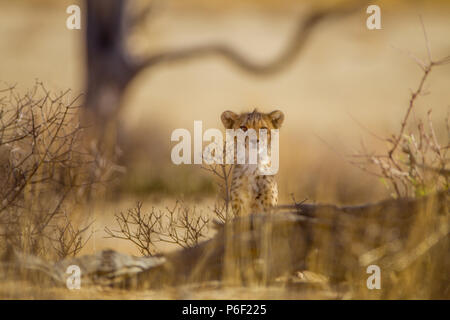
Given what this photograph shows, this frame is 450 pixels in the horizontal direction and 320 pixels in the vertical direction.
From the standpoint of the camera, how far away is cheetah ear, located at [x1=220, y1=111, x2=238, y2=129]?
14.1 feet

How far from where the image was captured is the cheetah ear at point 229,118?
14.1ft

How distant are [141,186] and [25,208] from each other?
16.6 feet

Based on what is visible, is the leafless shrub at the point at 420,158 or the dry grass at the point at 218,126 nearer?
the dry grass at the point at 218,126

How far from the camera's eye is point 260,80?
21.6 meters

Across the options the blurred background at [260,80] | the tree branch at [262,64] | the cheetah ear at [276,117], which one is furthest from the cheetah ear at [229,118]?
the tree branch at [262,64]

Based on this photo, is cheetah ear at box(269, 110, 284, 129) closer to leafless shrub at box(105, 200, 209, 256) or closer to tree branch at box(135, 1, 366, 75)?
leafless shrub at box(105, 200, 209, 256)

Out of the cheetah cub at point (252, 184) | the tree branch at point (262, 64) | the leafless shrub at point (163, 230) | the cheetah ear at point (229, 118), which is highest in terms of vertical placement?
the tree branch at point (262, 64)

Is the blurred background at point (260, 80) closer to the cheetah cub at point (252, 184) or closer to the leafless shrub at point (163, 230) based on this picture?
the leafless shrub at point (163, 230)

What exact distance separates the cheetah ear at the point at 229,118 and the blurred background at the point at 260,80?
1.68 m

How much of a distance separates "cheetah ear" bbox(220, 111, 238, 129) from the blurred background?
1.68 metres
